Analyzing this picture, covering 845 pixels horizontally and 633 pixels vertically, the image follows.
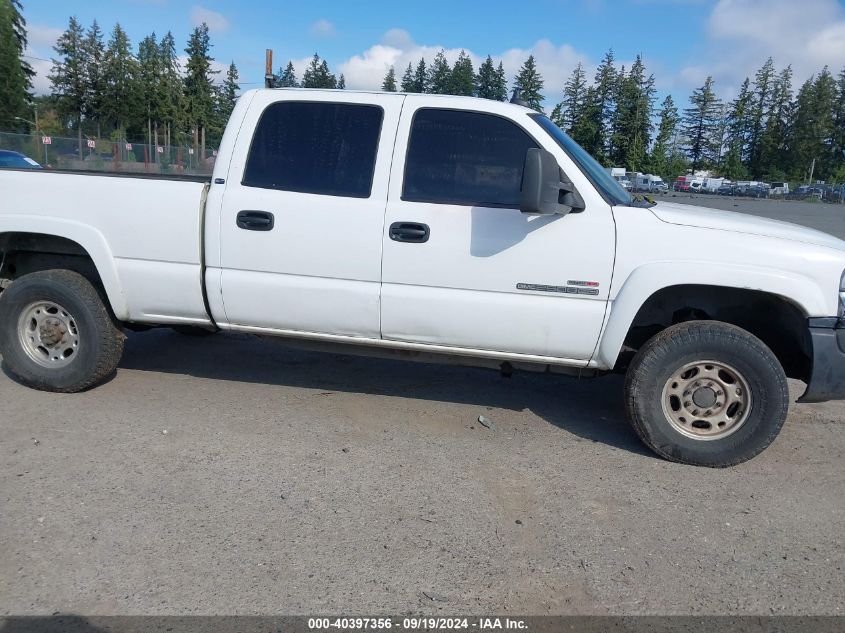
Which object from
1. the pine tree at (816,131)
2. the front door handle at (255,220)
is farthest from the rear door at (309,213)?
the pine tree at (816,131)

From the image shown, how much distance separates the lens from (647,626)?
2.67 meters

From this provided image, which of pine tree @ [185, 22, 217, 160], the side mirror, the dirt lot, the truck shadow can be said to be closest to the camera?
the dirt lot

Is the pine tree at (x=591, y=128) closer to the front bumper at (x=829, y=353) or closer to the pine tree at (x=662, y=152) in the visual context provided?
the pine tree at (x=662, y=152)

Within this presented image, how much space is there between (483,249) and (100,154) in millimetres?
31649

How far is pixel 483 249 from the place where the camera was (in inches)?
159

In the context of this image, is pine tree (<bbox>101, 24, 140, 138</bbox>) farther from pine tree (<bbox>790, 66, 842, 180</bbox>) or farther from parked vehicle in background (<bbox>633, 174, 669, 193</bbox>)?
pine tree (<bbox>790, 66, 842, 180</bbox>)

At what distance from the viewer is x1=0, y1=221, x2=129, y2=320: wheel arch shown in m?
4.54

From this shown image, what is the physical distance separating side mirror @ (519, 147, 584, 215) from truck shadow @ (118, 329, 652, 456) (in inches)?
62.5

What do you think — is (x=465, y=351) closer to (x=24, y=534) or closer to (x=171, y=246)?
(x=171, y=246)

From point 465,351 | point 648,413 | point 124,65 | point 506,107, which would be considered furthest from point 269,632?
point 124,65

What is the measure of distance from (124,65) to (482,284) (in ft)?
194

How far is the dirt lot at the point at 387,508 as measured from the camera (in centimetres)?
282

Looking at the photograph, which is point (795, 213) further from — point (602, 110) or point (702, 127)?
point (702, 127)

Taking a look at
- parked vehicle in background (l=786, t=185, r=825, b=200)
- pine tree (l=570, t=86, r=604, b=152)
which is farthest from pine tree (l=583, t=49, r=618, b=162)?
parked vehicle in background (l=786, t=185, r=825, b=200)
